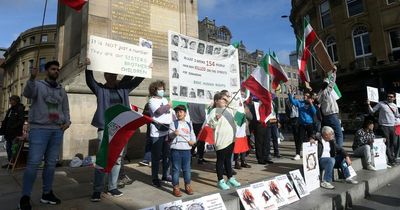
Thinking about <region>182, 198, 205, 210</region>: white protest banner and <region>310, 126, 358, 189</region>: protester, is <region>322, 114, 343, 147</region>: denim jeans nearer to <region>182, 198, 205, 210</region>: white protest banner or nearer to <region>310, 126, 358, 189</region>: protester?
<region>310, 126, 358, 189</region>: protester

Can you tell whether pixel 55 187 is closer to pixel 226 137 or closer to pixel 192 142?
pixel 192 142

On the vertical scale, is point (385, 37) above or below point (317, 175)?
above

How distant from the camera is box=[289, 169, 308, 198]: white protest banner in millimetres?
4597

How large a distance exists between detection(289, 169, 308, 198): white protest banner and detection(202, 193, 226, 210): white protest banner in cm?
166

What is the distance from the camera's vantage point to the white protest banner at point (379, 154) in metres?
6.96

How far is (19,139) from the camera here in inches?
281

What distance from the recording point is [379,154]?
708 centimetres

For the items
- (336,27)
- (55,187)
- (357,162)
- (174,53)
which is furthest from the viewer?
(336,27)

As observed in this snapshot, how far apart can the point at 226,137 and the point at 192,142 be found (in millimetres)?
631

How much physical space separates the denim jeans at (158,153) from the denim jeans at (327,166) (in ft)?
9.46

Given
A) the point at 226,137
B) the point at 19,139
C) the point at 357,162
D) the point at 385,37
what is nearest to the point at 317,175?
the point at 226,137

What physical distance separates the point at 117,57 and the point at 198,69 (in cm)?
153

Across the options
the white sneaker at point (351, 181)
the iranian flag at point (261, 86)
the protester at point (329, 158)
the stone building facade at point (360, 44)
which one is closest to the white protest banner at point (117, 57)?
the iranian flag at point (261, 86)

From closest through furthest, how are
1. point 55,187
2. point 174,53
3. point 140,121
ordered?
point 140,121 → point 55,187 → point 174,53
